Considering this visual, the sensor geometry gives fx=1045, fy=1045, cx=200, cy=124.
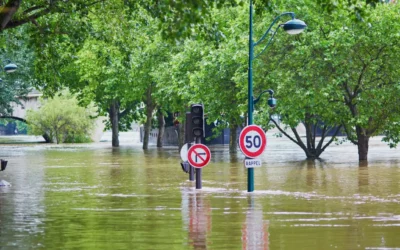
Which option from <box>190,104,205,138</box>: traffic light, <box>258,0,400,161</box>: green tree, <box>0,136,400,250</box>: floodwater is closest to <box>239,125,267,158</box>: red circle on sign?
<box>0,136,400,250</box>: floodwater

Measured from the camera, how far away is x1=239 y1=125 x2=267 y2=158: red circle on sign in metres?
23.8

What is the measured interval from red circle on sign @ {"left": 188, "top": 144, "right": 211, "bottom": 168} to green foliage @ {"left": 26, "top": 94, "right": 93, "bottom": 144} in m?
75.9

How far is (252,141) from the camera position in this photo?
78.1 ft

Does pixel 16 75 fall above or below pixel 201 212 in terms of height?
above

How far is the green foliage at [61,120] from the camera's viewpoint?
10406 centimetres

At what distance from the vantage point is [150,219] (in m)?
18.6

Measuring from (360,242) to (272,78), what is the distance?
1340 inches

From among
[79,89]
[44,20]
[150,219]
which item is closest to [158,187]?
[44,20]

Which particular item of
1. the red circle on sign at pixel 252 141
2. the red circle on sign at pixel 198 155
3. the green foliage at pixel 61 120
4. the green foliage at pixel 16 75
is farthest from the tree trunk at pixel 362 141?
the green foliage at pixel 61 120

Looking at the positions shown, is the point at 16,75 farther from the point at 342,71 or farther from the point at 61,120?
the point at 61,120

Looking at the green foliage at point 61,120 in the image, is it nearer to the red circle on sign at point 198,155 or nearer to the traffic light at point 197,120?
the traffic light at point 197,120

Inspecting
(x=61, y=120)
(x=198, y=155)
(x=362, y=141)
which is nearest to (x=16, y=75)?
(x=362, y=141)

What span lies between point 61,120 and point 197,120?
79.8 metres

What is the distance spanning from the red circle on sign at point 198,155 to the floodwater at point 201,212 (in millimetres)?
761
